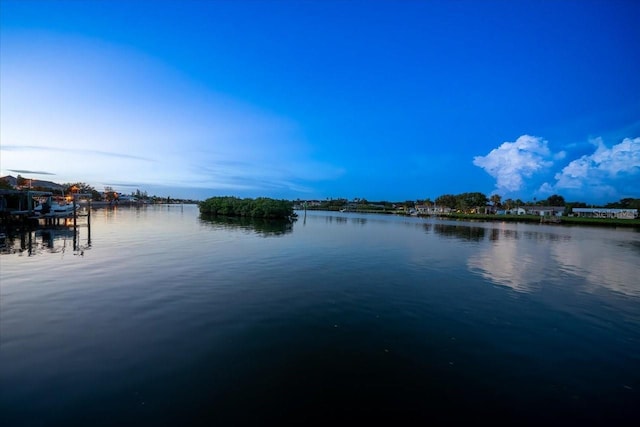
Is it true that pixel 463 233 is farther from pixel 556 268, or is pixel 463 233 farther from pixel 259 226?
pixel 259 226

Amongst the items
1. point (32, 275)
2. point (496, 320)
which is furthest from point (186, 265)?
point (496, 320)

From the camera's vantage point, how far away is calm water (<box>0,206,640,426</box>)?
5.98m

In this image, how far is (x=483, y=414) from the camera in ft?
19.7

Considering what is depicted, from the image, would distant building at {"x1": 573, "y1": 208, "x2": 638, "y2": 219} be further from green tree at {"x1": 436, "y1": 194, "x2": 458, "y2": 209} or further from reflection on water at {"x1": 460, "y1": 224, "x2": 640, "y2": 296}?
reflection on water at {"x1": 460, "y1": 224, "x2": 640, "y2": 296}

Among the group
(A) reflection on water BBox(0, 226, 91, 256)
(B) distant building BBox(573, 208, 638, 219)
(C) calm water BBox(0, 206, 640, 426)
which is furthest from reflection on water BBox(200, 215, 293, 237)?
(B) distant building BBox(573, 208, 638, 219)

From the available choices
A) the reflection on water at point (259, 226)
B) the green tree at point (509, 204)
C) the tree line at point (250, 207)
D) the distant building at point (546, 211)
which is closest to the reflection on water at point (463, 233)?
the reflection on water at point (259, 226)

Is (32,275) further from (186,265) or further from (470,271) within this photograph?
(470,271)

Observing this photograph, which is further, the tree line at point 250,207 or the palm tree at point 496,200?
the palm tree at point 496,200

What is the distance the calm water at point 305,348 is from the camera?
235 inches

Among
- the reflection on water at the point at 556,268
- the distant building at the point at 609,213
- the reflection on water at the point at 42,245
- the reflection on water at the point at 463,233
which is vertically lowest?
the reflection on water at the point at 42,245

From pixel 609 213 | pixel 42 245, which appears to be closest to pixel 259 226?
pixel 42 245

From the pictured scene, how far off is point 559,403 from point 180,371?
8.35 metres

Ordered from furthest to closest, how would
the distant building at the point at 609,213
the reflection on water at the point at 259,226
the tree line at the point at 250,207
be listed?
the distant building at the point at 609,213 → the tree line at the point at 250,207 → the reflection on water at the point at 259,226

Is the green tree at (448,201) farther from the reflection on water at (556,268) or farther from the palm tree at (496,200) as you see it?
the reflection on water at (556,268)
